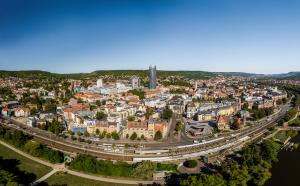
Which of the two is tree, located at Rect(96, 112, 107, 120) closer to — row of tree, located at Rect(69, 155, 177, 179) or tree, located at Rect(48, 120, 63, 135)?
tree, located at Rect(48, 120, 63, 135)

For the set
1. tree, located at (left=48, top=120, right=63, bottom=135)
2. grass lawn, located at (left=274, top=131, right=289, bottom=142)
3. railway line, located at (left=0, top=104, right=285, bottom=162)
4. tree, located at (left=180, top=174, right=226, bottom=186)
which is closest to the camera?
tree, located at (left=180, top=174, right=226, bottom=186)

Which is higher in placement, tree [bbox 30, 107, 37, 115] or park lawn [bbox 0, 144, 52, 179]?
tree [bbox 30, 107, 37, 115]

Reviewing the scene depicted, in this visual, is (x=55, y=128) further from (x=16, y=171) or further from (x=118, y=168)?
(x=118, y=168)

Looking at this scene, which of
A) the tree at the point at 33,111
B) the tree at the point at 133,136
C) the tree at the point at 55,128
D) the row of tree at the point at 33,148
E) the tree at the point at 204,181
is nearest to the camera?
the tree at the point at 204,181

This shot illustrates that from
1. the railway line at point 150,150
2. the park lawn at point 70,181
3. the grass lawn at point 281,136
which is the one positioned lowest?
the park lawn at point 70,181

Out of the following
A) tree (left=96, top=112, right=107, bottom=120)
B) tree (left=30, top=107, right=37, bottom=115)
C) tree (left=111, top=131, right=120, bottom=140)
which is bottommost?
tree (left=111, top=131, right=120, bottom=140)

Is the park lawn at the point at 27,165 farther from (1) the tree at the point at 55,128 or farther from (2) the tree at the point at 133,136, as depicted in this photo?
(2) the tree at the point at 133,136

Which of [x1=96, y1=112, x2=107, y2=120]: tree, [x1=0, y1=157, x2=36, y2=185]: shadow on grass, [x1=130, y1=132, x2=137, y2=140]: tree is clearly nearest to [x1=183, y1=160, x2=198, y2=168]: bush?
[x1=130, y1=132, x2=137, y2=140]: tree

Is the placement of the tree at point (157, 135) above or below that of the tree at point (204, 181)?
below

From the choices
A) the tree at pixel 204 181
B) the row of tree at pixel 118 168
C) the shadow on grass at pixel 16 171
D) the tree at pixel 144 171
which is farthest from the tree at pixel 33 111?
the tree at pixel 204 181
